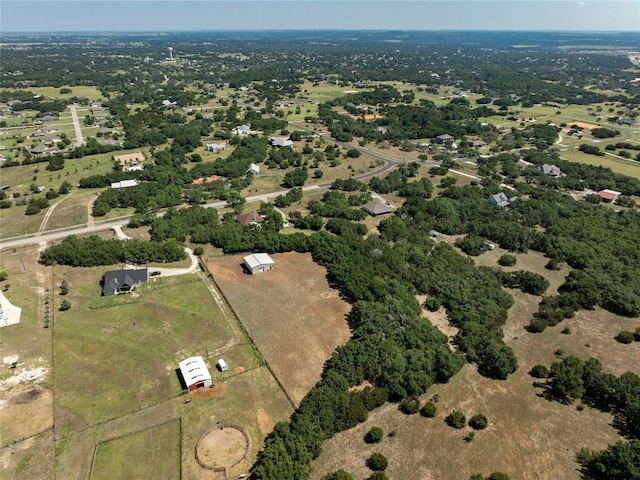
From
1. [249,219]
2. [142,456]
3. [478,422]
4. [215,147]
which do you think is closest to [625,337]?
[478,422]

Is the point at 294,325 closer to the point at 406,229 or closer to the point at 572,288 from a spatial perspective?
the point at 406,229

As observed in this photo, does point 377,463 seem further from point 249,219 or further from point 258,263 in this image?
point 249,219

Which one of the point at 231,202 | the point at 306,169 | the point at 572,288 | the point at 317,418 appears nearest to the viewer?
the point at 317,418

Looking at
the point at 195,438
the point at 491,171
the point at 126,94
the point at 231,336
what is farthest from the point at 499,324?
the point at 126,94

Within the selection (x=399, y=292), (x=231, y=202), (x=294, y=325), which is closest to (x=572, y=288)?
(x=399, y=292)

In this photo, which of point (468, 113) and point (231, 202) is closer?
point (231, 202)

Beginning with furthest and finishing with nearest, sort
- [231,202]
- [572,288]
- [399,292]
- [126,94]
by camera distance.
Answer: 1. [126,94]
2. [231,202]
3. [572,288]
4. [399,292]

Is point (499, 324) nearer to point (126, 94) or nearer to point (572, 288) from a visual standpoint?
point (572, 288)

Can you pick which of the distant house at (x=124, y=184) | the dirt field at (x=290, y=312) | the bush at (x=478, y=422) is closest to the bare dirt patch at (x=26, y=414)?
the dirt field at (x=290, y=312)

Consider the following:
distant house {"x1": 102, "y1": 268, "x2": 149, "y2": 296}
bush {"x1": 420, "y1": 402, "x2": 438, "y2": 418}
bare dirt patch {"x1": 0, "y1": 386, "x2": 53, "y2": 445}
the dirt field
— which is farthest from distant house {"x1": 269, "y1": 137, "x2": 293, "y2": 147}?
bush {"x1": 420, "y1": 402, "x2": 438, "y2": 418}
